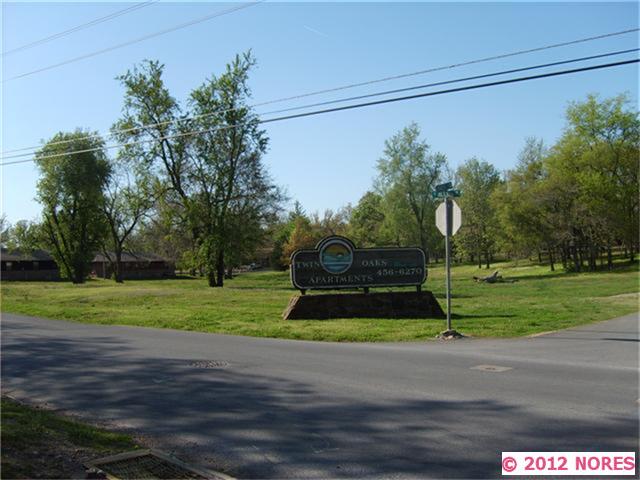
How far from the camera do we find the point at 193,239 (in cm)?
4875

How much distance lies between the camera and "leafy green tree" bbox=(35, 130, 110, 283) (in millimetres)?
60469

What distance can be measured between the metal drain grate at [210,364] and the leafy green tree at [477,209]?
67413 millimetres

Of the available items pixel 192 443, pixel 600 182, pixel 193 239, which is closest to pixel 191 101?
pixel 193 239

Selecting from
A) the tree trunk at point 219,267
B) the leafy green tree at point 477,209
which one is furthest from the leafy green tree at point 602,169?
the tree trunk at point 219,267

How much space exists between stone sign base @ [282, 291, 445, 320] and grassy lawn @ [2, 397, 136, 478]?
12411 millimetres

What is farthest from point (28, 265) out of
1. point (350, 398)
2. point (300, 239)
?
point (350, 398)

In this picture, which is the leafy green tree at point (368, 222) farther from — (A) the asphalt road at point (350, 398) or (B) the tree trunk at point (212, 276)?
(A) the asphalt road at point (350, 398)

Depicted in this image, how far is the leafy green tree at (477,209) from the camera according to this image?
79.6 meters

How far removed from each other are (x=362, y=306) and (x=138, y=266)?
87.3m

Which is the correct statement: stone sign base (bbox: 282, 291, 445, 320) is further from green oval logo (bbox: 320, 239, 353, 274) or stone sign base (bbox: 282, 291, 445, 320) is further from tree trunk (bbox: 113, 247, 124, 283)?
tree trunk (bbox: 113, 247, 124, 283)

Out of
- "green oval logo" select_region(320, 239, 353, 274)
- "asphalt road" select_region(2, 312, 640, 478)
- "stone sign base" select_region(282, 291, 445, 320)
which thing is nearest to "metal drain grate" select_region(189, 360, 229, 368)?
"asphalt road" select_region(2, 312, 640, 478)

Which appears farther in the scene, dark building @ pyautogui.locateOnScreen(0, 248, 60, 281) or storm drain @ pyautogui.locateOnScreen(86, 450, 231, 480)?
dark building @ pyautogui.locateOnScreen(0, 248, 60, 281)

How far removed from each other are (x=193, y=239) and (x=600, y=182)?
127 feet

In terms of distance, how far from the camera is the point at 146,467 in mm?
5320
